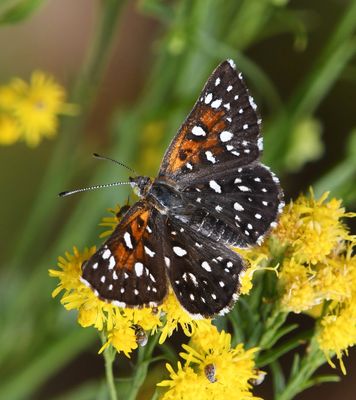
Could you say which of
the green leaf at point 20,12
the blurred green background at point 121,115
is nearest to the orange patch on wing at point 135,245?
the blurred green background at point 121,115

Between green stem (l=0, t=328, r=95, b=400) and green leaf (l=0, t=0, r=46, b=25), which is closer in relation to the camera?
green leaf (l=0, t=0, r=46, b=25)

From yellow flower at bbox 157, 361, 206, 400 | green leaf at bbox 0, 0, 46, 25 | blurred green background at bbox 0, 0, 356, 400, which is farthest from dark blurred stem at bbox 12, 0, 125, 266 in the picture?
yellow flower at bbox 157, 361, 206, 400

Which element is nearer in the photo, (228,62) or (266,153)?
(228,62)

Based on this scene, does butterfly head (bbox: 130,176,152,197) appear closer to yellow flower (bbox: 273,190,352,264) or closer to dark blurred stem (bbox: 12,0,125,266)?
yellow flower (bbox: 273,190,352,264)

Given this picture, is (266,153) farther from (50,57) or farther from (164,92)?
(50,57)

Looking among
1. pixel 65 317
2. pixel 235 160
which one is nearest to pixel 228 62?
pixel 235 160
